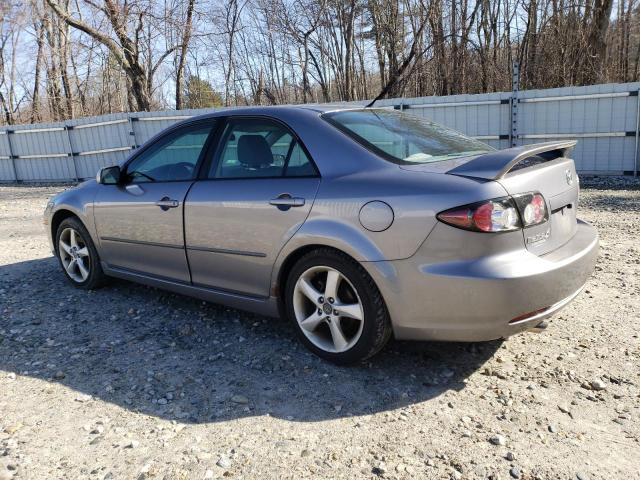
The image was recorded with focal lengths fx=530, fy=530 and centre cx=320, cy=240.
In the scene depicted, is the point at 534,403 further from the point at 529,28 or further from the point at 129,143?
the point at 529,28

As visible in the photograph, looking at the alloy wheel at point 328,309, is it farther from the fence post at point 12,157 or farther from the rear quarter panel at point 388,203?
the fence post at point 12,157

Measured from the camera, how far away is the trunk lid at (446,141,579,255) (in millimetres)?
2670

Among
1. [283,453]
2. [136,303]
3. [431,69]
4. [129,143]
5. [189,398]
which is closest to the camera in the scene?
[283,453]

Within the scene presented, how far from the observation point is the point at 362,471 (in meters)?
2.28

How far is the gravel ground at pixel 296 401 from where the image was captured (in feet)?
7.72

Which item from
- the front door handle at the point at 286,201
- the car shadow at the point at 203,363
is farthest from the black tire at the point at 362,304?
the front door handle at the point at 286,201

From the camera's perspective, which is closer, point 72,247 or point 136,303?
point 136,303

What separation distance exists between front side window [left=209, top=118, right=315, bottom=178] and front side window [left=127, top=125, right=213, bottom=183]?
0.25 m

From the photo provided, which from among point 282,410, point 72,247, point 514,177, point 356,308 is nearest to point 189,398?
point 282,410

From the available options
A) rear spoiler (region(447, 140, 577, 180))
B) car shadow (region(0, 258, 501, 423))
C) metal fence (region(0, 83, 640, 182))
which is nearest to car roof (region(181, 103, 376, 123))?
rear spoiler (region(447, 140, 577, 180))

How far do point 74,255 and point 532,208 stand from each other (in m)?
4.02

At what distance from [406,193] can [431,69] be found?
57.7 ft

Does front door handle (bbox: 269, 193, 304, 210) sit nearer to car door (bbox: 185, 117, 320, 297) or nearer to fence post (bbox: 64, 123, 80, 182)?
car door (bbox: 185, 117, 320, 297)

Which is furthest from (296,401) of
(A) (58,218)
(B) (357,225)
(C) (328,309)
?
(A) (58,218)
